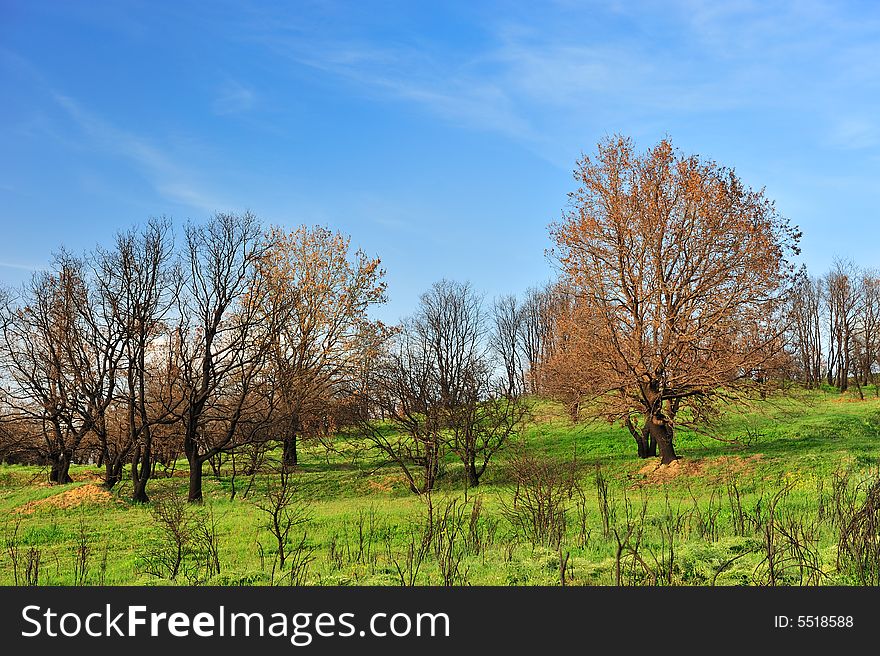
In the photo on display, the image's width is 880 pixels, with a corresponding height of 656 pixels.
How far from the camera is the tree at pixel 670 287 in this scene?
2202cm

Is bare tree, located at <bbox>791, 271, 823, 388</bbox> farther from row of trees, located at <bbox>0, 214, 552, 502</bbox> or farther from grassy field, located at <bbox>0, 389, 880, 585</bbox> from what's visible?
row of trees, located at <bbox>0, 214, 552, 502</bbox>

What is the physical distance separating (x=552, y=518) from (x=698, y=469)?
12.6 metres

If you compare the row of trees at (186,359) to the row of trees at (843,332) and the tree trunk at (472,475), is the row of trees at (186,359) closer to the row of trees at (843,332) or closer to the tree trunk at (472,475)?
the tree trunk at (472,475)

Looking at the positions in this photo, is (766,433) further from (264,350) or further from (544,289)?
(544,289)

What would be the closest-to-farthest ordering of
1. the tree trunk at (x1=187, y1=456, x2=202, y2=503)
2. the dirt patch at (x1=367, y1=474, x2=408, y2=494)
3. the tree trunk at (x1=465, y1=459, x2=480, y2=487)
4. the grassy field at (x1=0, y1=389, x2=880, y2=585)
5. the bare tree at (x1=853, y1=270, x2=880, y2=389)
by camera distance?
1. the grassy field at (x1=0, y1=389, x2=880, y2=585)
2. the tree trunk at (x1=187, y1=456, x2=202, y2=503)
3. the tree trunk at (x1=465, y1=459, x2=480, y2=487)
4. the dirt patch at (x1=367, y1=474, x2=408, y2=494)
5. the bare tree at (x1=853, y1=270, x2=880, y2=389)

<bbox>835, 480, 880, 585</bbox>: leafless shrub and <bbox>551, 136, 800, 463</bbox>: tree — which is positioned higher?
<bbox>551, 136, 800, 463</bbox>: tree

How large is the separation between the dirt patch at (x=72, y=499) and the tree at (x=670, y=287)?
17.2 metres

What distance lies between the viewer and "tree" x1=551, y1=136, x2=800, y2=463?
2202 cm

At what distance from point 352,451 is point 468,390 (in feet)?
34.4

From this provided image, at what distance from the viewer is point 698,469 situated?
2181 cm

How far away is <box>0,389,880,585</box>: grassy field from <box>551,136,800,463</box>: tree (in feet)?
8.59

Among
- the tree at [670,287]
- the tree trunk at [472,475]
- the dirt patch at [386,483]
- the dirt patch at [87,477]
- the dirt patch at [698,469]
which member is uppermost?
the tree at [670,287]

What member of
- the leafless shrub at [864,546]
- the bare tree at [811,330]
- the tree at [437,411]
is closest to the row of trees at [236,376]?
the tree at [437,411]

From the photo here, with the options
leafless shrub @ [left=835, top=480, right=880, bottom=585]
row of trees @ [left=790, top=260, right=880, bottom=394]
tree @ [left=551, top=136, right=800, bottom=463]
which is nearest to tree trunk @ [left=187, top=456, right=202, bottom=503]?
tree @ [left=551, top=136, right=800, bottom=463]
